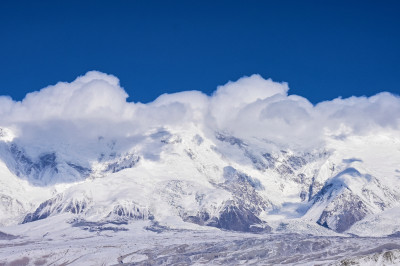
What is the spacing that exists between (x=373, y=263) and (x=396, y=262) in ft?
19.3

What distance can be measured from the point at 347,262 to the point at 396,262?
14.6 metres

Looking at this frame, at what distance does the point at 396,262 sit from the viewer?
19938 centimetres

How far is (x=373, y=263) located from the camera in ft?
653

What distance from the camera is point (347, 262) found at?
194 meters

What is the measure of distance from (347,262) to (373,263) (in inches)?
365
